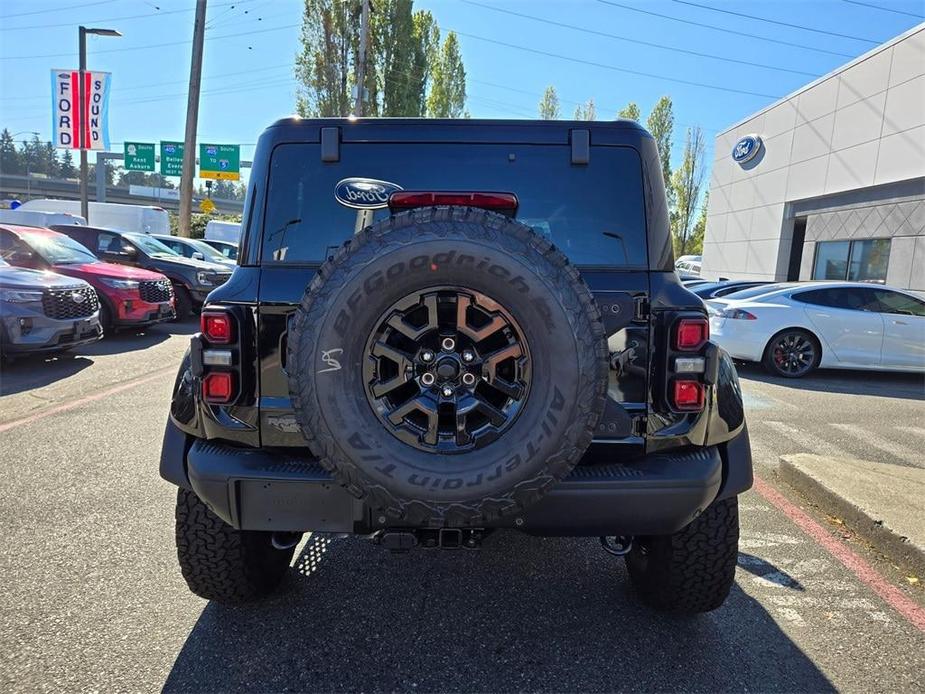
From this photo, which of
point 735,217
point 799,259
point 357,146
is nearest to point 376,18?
point 735,217

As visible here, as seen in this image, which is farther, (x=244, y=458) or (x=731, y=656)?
(x=731, y=656)

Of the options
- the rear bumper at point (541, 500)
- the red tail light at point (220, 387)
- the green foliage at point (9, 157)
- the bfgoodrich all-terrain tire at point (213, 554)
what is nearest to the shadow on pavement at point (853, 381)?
the rear bumper at point (541, 500)

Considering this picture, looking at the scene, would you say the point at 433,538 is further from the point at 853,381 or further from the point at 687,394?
the point at 853,381

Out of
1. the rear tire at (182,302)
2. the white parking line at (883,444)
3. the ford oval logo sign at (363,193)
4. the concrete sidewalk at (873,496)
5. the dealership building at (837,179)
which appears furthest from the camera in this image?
the dealership building at (837,179)

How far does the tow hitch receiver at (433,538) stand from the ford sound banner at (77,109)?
20.5 m

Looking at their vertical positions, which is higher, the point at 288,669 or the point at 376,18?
the point at 376,18

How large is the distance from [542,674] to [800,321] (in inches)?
308

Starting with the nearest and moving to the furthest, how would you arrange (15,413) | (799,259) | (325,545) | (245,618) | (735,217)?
1. (245,618)
2. (325,545)
3. (15,413)
4. (799,259)
5. (735,217)

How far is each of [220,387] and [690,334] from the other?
5.45 feet

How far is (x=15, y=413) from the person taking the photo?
5.47m

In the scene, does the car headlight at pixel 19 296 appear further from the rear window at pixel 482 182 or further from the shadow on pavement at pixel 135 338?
the rear window at pixel 482 182

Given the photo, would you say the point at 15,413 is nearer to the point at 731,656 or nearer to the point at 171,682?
the point at 171,682

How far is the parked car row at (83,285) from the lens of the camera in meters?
6.82

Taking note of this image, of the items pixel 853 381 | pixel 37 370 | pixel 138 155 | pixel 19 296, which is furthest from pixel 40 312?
pixel 138 155
